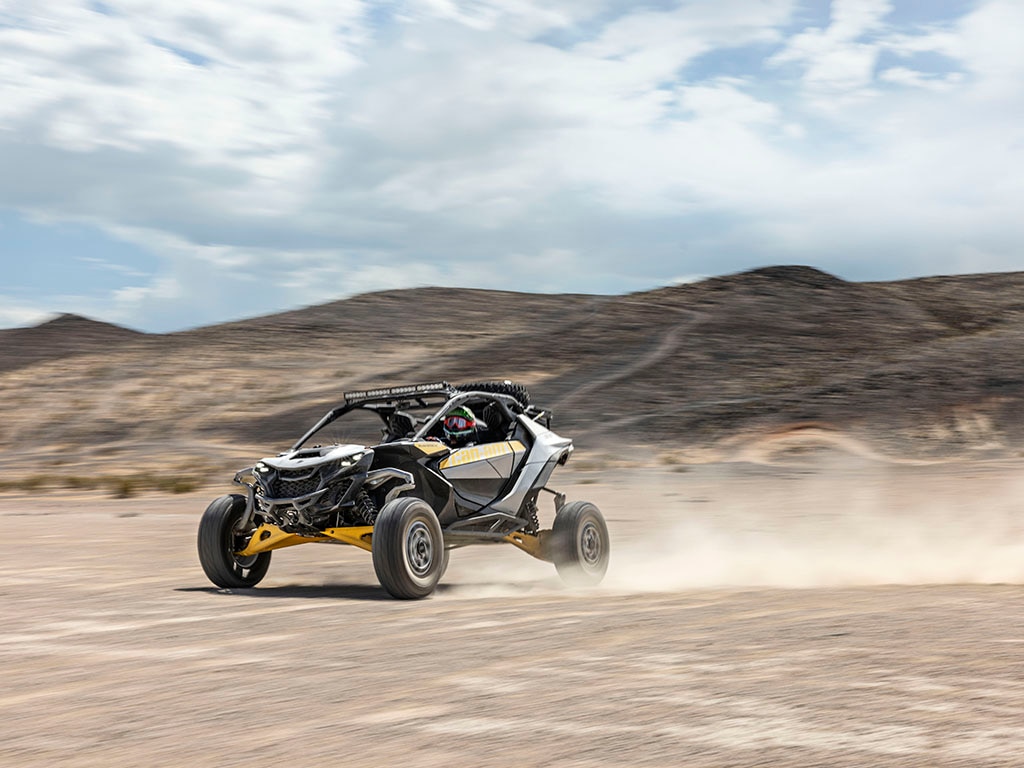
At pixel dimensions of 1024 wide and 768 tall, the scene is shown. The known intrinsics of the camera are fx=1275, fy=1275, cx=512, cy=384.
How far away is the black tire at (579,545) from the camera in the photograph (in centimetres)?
1252

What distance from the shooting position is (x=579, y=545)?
494 inches

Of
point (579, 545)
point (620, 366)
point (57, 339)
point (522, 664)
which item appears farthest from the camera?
point (57, 339)

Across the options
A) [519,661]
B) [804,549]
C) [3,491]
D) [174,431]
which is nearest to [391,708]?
[519,661]

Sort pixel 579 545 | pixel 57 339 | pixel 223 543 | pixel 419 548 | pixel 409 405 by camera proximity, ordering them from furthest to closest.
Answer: pixel 57 339
pixel 409 405
pixel 579 545
pixel 223 543
pixel 419 548

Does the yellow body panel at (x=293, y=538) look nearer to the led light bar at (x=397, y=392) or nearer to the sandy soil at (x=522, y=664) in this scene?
the sandy soil at (x=522, y=664)

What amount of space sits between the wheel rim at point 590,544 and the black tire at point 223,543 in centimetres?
325

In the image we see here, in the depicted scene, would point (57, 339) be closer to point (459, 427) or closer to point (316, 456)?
point (459, 427)

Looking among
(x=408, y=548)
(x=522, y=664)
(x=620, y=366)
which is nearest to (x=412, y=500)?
(x=408, y=548)

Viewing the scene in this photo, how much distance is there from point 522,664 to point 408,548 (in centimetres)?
337

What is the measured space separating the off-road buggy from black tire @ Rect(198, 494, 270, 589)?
0.04 feet

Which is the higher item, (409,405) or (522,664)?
(409,405)

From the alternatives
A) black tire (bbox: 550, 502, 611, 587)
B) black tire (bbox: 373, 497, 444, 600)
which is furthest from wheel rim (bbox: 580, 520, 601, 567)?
black tire (bbox: 373, 497, 444, 600)

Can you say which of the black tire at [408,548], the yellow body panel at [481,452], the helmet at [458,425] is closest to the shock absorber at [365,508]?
the black tire at [408,548]

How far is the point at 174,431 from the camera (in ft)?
189
